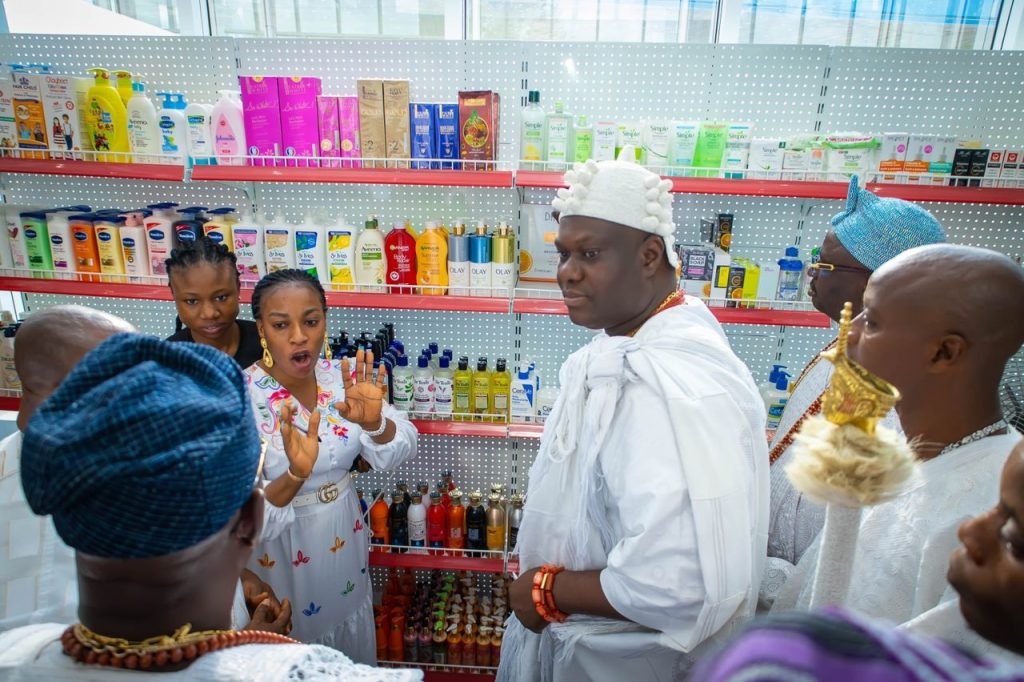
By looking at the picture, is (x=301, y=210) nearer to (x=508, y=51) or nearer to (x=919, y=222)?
(x=508, y=51)

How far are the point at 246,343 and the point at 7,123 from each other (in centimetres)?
153

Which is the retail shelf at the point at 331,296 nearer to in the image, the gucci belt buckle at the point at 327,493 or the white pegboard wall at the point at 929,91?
the gucci belt buckle at the point at 327,493

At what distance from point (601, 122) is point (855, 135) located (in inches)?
43.0

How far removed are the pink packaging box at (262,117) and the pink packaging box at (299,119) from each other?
0.09 feet

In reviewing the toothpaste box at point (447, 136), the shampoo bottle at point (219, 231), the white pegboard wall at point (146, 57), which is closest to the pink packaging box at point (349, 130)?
the toothpaste box at point (447, 136)

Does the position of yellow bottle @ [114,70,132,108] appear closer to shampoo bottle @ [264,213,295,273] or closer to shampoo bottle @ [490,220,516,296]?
shampoo bottle @ [264,213,295,273]

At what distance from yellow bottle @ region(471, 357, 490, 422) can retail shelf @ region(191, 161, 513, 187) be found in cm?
86

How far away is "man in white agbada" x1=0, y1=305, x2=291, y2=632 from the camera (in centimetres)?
113

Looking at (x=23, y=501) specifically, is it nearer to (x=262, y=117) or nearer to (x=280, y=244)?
(x=280, y=244)

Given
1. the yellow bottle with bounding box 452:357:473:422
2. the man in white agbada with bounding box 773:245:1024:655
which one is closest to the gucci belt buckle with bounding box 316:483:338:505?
the yellow bottle with bounding box 452:357:473:422

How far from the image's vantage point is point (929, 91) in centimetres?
263

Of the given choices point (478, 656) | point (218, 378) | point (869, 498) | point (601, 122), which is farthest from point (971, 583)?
point (478, 656)

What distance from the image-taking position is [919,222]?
1840mm

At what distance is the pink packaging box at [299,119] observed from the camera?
232 cm
